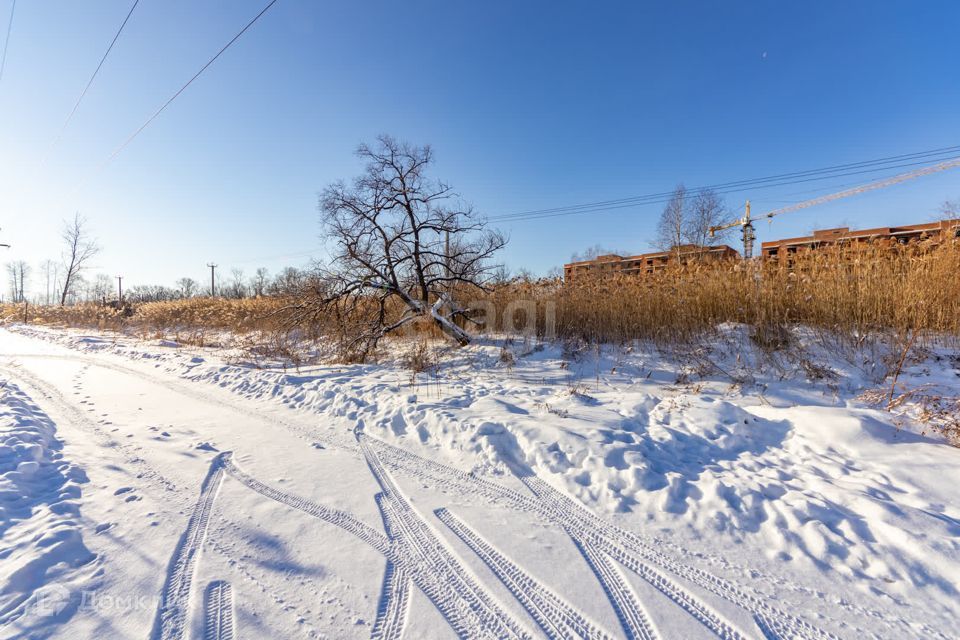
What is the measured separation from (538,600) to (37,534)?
3.13 meters

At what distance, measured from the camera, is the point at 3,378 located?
699cm

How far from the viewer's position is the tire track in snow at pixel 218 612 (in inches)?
65.1

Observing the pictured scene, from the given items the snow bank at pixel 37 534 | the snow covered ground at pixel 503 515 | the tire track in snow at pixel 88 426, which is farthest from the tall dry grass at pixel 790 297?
the snow bank at pixel 37 534

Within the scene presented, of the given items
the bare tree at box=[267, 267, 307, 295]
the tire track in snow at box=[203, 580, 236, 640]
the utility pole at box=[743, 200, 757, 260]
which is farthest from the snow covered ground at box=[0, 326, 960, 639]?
the utility pole at box=[743, 200, 757, 260]

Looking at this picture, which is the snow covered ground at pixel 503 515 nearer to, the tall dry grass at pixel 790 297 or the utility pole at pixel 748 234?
the tall dry grass at pixel 790 297

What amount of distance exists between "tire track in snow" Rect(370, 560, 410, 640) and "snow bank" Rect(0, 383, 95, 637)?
1.46 metres

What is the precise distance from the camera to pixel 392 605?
1.85m

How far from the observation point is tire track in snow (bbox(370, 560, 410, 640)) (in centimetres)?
169

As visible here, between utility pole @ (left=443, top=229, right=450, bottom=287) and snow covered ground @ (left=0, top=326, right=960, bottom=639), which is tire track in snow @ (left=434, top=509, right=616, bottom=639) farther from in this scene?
utility pole @ (left=443, top=229, right=450, bottom=287)

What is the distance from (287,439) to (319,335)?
5.86 meters

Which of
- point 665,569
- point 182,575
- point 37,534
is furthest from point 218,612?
point 665,569

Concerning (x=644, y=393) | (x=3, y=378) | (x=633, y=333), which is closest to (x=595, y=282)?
(x=633, y=333)

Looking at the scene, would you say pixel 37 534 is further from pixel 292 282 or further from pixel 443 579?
pixel 292 282

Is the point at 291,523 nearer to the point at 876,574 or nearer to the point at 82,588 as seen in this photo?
the point at 82,588
